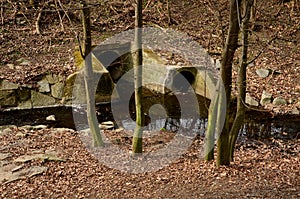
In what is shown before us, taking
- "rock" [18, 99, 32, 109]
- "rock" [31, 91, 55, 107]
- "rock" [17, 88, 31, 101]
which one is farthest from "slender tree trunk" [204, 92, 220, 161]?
"rock" [17, 88, 31, 101]

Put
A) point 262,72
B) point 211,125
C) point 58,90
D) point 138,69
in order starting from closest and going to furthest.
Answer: point 211,125
point 138,69
point 58,90
point 262,72

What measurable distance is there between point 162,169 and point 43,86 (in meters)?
7.21

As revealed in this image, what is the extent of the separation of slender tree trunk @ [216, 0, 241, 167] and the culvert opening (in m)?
6.83

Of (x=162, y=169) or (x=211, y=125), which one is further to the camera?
(x=162, y=169)

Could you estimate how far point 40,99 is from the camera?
11.9 m

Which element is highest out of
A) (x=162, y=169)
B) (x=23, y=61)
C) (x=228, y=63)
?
(x=228, y=63)

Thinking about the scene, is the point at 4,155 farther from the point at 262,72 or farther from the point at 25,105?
the point at 262,72

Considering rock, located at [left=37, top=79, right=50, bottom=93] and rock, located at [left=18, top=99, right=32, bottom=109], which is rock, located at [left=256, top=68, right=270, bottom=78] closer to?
rock, located at [left=37, top=79, right=50, bottom=93]

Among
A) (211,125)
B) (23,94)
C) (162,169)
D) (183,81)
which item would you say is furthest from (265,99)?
(23,94)

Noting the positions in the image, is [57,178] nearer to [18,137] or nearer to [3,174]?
[3,174]

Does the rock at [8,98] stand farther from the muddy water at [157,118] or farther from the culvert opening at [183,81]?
the culvert opening at [183,81]

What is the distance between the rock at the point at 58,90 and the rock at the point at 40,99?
183 mm

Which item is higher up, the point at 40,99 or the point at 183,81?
the point at 183,81

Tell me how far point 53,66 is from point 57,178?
7.72 metres
